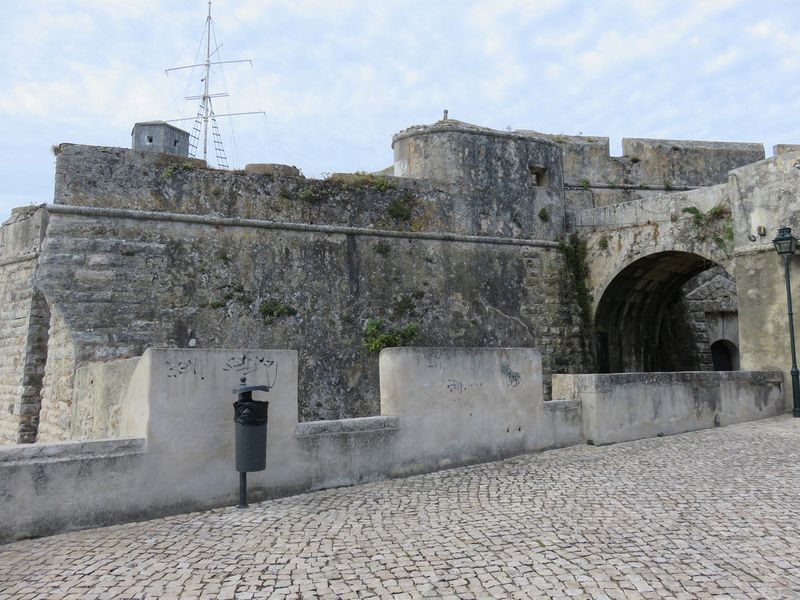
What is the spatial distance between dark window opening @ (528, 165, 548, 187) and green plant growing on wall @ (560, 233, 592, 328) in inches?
52.3

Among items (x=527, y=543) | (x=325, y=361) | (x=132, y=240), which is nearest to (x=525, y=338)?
(x=325, y=361)

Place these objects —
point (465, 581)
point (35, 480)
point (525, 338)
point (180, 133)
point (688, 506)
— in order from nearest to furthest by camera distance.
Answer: point (465, 581), point (35, 480), point (688, 506), point (525, 338), point (180, 133)

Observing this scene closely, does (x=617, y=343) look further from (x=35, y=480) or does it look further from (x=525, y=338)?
(x=35, y=480)

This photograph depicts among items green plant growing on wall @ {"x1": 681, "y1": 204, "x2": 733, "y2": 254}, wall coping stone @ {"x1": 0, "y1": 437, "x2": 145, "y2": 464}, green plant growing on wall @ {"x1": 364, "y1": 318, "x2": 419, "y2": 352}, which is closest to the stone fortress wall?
green plant growing on wall @ {"x1": 364, "y1": 318, "x2": 419, "y2": 352}

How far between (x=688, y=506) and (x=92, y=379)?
5.91 m

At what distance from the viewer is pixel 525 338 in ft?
40.1

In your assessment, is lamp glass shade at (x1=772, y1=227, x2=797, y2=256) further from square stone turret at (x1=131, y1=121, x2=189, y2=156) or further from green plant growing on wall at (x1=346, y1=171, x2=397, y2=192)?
square stone turret at (x1=131, y1=121, x2=189, y2=156)

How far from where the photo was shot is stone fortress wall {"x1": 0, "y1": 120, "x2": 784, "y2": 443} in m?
9.07

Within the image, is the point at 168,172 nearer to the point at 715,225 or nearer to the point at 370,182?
the point at 370,182

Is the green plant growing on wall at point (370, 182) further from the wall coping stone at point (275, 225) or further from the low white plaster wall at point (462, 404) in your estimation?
the low white plaster wall at point (462, 404)

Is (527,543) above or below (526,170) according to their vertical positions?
below

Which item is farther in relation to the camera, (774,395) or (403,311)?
(403,311)

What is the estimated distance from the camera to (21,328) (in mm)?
9945

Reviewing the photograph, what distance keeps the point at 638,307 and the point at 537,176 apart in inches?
145
